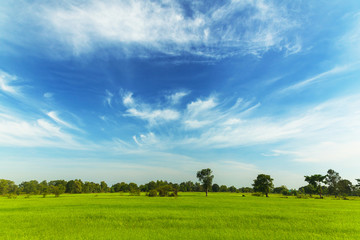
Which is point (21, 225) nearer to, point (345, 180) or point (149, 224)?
point (149, 224)

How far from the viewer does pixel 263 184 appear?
84562 mm

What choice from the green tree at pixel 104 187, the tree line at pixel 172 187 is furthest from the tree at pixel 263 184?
the green tree at pixel 104 187

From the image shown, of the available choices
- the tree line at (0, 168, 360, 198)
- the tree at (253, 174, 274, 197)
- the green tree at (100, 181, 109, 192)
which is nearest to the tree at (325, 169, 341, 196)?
the tree line at (0, 168, 360, 198)

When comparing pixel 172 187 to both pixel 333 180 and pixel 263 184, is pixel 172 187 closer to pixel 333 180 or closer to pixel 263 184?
pixel 263 184

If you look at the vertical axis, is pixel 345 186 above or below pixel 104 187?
above

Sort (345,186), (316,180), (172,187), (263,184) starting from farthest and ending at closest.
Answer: (345,186) → (316,180) → (263,184) → (172,187)

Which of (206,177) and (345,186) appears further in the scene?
(345,186)

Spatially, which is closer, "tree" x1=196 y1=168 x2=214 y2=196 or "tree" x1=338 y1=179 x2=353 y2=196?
"tree" x1=196 y1=168 x2=214 y2=196

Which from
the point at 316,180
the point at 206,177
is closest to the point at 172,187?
the point at 206,177

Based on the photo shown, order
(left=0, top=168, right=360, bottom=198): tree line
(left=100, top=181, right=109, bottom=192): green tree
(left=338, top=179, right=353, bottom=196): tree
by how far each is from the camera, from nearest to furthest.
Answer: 1. (left=0, top=168, right=360, bottom=198): tree line
2. (left=338, top=179, right=353, bottom=196): tree
3. (left=100, top=181, right=109, bottom=192): green tree

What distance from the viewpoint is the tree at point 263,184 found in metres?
83.2

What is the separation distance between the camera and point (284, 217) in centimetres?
2133

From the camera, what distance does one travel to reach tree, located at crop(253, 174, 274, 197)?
8319cm

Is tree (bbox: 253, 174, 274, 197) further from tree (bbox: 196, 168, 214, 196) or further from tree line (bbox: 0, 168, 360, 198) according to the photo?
tree (bbox: 196, 168, 214, 196)
